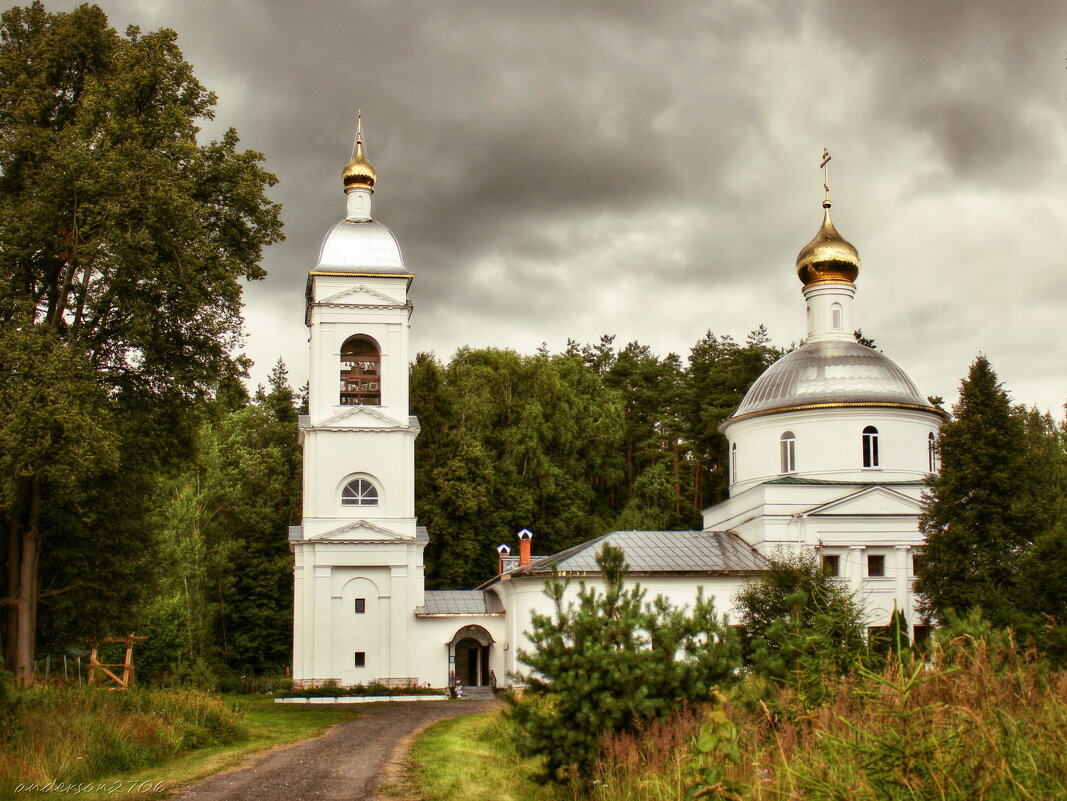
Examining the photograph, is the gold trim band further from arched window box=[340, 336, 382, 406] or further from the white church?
arched window box=[340, 336, 382, 406]

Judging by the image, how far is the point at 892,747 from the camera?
5633 millimetres

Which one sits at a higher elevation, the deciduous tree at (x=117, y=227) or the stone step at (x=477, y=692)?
the deciduous tree at (x=117, y=227)

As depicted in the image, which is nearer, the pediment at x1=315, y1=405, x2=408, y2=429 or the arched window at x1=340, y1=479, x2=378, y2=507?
the arched window at x1=340, y1=479, x2=378, y2=507

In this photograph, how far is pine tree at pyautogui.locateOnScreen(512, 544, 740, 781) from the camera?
32.3ft

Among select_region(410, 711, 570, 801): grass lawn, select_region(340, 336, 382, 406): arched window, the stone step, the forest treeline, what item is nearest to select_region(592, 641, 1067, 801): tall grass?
select_region(410, 711, 570, 801): grass lawn

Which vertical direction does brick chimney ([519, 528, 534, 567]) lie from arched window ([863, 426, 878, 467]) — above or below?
below

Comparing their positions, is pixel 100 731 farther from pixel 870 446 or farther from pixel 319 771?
pixel 870 446

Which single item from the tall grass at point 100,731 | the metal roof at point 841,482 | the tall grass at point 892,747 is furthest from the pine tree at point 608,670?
the metal roof at point 841,482

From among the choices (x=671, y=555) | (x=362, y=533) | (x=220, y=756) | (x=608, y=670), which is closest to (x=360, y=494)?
(x=362, y=533)

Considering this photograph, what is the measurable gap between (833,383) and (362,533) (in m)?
14.7

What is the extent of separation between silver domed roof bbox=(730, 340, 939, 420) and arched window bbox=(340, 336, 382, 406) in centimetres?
1140

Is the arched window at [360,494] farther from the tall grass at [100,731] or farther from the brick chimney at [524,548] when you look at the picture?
the tall grass at [100,731]

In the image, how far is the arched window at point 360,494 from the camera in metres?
32.2

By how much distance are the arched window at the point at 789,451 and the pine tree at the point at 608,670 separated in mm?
24228
